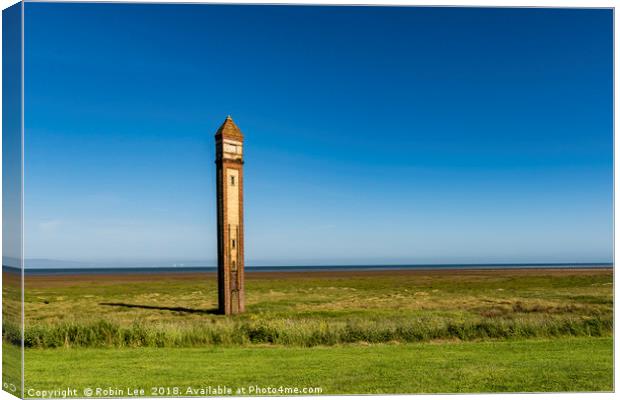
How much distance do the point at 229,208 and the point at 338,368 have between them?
462 cm

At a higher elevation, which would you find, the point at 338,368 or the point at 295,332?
the point at 295,332

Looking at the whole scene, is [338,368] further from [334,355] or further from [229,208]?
[229,208]

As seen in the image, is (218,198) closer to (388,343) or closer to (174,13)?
(174,13)

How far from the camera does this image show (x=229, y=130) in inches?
481

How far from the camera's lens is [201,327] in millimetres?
10688

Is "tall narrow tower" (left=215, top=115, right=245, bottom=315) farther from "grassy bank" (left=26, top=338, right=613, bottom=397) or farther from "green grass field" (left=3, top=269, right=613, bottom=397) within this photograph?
"grassy bank" (left=26, top=338, right=613, bottom=397)

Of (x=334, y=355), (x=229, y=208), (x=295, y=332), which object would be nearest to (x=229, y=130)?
(x=229, y=208)

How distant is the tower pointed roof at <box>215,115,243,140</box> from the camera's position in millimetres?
12164

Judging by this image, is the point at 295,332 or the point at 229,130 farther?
the point at 229,130

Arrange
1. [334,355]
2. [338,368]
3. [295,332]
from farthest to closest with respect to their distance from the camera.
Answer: [295,332]
[334,355]
[338,368]

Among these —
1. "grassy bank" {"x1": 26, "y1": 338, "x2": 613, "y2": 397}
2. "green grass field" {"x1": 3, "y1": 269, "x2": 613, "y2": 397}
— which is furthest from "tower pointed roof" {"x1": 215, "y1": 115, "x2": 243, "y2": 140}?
"grassy bank" {"x1": 26, "y1": 338, "x2": 613, "y2": 397}

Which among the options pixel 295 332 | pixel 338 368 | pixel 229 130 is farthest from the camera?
Result: pixel 229 130

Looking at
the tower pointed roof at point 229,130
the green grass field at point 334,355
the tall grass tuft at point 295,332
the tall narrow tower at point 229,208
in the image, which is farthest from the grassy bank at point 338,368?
the tower pointed roof at point 229,130

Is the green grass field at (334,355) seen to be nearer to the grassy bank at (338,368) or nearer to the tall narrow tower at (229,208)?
the grassy bank at (338,368)
